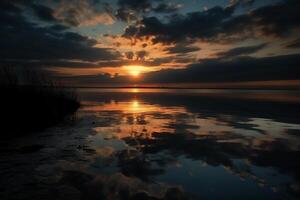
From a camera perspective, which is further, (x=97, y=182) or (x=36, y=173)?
(x=36, y=173)

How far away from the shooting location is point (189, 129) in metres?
15.2

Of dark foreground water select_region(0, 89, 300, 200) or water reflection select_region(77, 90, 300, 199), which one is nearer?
dark foreground water select_region(0, 89, 300, 200)

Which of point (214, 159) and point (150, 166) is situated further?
point (214, 159)

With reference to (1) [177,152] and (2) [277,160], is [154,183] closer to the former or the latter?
(1) [177,152]

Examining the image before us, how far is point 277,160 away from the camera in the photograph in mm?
8914

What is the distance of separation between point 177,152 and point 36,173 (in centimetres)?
523

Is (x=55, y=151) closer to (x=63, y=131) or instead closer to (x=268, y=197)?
(x=63, y=131)

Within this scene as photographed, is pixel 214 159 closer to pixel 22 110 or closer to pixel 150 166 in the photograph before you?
pixel 150 166

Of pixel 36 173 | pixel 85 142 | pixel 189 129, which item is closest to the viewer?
pixel 36 173

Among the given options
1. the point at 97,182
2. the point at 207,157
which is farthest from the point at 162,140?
the point at 97,182

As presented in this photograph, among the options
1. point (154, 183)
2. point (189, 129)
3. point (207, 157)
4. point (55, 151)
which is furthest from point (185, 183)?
point (189, 129)

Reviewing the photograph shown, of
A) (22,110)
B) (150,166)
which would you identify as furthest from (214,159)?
(22,110)

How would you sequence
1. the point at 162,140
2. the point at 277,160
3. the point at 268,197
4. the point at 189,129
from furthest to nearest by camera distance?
the point at 189,129, the point at 162,140, the point at 277,160, the point at 268,197

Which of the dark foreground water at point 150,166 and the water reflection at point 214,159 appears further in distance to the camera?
the water reflection at point 214,159
